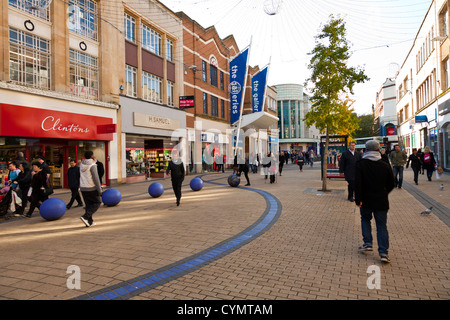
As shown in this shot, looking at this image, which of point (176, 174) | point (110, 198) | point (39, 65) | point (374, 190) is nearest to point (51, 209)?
point (110, 198)

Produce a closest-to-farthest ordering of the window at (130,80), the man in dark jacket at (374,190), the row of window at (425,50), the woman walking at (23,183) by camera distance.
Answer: the man in dark jacket at (374,190)
the woman walking at (23,183)
the window at (130,80)
the row of window at (425,50)

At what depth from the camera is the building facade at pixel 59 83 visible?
12352 millimetres

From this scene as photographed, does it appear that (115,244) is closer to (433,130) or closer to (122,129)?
(122,129)

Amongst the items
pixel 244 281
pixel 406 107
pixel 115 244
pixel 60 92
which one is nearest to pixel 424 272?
pixel 244 281

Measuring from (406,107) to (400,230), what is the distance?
3851 centimetres

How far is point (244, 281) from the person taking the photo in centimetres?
382

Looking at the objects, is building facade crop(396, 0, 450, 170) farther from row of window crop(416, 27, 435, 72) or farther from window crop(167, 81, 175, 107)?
window crop(167, 81, 175, 107)

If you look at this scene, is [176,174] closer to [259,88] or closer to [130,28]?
[130,28]

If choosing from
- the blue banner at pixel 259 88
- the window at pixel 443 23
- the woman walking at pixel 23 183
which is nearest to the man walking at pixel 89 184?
the woman walking at pixel 23 183

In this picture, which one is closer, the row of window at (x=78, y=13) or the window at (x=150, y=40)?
the row of window at (x=78, y=13)

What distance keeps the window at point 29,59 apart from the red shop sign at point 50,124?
1.39m

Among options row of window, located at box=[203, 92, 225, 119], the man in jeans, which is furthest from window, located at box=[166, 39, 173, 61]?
the man in jeans

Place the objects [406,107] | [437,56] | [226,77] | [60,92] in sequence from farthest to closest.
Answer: [406,107], [226,77], [437,56], [60,92]

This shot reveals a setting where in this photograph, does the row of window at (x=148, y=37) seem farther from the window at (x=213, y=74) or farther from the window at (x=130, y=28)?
the window at (x=213, y=74)
